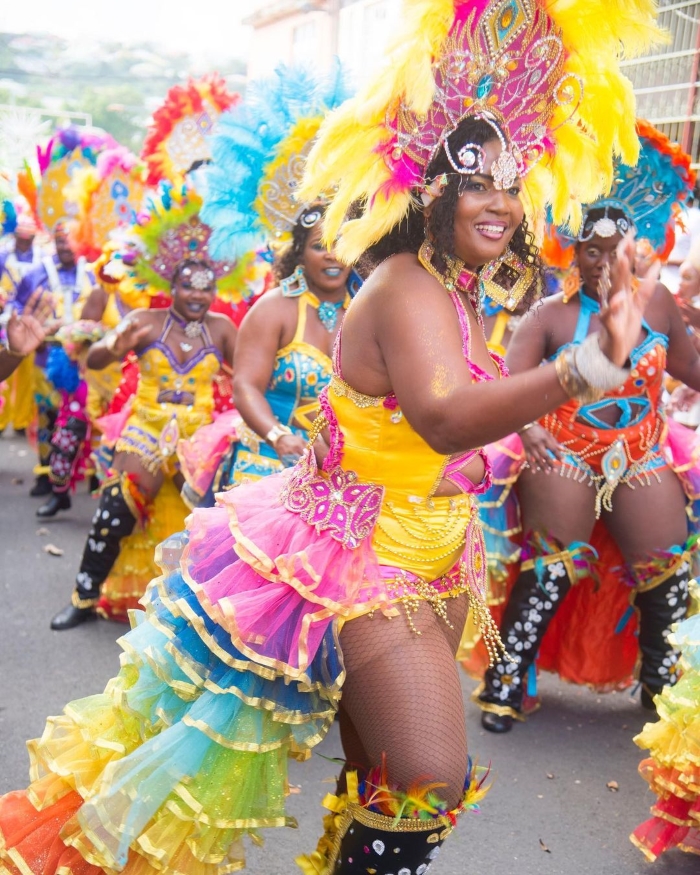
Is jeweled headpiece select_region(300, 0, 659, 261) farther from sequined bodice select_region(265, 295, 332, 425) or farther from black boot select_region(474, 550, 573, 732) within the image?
black boot select_region(474, 550, 573, 732)

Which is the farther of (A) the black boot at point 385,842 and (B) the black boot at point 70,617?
(B) the black boot at point 70,617

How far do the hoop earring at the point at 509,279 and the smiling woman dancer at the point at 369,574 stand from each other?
0.06m

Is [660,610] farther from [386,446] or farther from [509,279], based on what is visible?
[386,446]

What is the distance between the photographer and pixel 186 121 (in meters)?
7.42

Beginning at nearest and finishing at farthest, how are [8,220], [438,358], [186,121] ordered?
[438,358] < [186,121] < [8,220]

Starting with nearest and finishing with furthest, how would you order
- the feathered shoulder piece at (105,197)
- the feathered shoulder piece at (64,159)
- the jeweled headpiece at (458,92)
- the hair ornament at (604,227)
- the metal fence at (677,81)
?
the jeweled headpiece at (458,92)
the hair ornament at (604,227)
the feathered shoulder piece at (105,197)
the feathered shoulder piece at (64,159)
the metal fence at (677,81)

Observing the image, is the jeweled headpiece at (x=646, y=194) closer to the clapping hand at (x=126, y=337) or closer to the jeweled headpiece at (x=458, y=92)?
the jeweled headpiece at (x=458, y=92)

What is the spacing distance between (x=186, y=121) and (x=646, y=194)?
4174mm

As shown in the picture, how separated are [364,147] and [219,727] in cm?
135

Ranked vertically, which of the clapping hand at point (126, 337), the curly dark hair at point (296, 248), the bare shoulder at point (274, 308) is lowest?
the clapping hand at point (126, 337)

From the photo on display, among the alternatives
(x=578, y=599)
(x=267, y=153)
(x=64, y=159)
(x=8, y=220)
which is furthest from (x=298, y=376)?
(x=8, y=220)

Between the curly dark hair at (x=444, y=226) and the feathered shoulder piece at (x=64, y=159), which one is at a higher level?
the curly dark hair at (x=444, y=226)

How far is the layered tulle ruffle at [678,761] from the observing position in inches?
120

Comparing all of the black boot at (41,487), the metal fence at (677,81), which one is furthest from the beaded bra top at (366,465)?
the metal fence at (677,81)
